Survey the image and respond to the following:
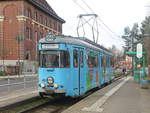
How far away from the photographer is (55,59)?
1419 centimetres

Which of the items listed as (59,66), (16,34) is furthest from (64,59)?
(16,34)

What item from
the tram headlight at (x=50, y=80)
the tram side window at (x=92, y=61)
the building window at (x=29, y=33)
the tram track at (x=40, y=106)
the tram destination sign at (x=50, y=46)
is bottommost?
the tram track at (x=40, y=106)

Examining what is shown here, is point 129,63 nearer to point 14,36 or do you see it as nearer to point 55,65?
point 14,36

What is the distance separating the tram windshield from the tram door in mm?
701

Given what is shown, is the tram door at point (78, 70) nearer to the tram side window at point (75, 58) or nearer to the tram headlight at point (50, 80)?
the tram side window at point (75, 58)

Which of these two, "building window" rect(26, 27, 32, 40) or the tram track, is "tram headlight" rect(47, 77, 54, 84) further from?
"building window" rect(26, 27, 32, 40)

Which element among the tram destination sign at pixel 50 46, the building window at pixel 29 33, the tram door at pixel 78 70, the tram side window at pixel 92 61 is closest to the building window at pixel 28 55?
→ the building window at pixel 29 33

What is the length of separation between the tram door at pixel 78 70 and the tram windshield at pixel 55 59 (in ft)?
2.30

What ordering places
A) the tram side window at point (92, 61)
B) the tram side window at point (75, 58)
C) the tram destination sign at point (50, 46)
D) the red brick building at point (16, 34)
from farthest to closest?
the red brick building at point (16, 34), the tram side window at point (92, 61), the tram side window at point (75, 58), the tram destination sign at point (50, 46)

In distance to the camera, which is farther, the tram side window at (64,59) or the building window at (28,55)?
the building window at (28,55)

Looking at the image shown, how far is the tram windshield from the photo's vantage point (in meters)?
14.1

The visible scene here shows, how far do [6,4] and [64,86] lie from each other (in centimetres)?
4774

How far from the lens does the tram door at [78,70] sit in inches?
584

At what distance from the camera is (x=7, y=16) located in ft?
193
